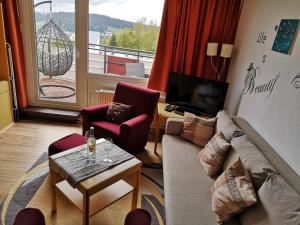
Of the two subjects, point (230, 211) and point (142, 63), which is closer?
point (230, 211)

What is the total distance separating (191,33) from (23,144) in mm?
2761

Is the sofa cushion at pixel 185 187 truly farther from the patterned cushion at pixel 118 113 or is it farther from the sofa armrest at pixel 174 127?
the patterned cushion at pixel 118 113

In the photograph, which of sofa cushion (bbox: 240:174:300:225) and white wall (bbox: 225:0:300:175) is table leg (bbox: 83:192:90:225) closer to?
sofa cushion (bbox: 240:174:300:225)

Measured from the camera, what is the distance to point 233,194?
1545 millimetres

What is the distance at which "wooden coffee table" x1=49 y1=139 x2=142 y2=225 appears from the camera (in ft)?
5.46

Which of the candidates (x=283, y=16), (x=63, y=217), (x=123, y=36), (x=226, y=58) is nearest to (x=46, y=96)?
(x=123, y=36)

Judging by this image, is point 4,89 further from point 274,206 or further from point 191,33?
point 274,206

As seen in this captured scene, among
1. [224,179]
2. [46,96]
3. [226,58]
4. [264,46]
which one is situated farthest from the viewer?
[46,96]

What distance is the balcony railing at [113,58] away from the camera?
3676mm

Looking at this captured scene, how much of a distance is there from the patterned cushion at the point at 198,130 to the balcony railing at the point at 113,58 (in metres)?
1.49

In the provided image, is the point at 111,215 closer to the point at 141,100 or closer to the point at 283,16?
the point at 141,100

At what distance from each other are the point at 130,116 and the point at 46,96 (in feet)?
5.94

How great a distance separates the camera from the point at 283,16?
84.1 inches

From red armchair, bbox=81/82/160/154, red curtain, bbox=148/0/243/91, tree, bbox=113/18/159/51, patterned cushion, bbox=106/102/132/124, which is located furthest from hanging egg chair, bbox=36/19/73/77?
red curtain, bbox=148/0/243/91
